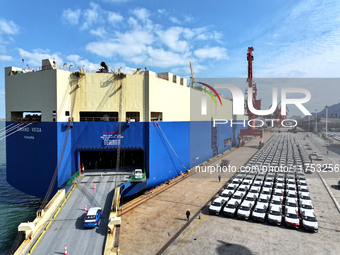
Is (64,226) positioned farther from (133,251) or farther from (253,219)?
(253,219)

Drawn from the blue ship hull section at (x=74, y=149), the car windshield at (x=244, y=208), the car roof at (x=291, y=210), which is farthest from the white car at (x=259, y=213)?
the blue ship hull section at (x=74, y=149)

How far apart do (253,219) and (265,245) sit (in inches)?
151

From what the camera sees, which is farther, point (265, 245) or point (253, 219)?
point (253, 219)

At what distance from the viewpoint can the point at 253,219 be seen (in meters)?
20.5

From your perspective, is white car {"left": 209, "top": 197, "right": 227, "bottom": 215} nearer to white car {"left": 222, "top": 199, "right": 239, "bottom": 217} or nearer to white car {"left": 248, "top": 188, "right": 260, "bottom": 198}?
white car {"left": 222, "top": 199, "right": 239, "bottom": 217}

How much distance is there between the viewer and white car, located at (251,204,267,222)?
66.1 ft

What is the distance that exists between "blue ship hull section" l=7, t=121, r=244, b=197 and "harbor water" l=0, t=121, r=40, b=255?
1.99 meters

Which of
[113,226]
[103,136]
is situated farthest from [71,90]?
[113,226]

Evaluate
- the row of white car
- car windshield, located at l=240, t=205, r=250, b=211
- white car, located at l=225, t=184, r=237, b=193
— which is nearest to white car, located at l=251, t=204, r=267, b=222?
the row of white car

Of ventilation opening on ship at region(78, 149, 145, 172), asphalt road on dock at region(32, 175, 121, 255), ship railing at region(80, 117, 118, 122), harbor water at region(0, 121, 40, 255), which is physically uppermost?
ship railing at region(80, 117, 118, 122)

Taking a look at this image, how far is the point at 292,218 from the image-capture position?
64.2ft

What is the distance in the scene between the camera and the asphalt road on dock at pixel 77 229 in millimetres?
14180

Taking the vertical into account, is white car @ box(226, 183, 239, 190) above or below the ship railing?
below

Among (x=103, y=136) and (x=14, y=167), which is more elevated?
(x=103, y=136)
